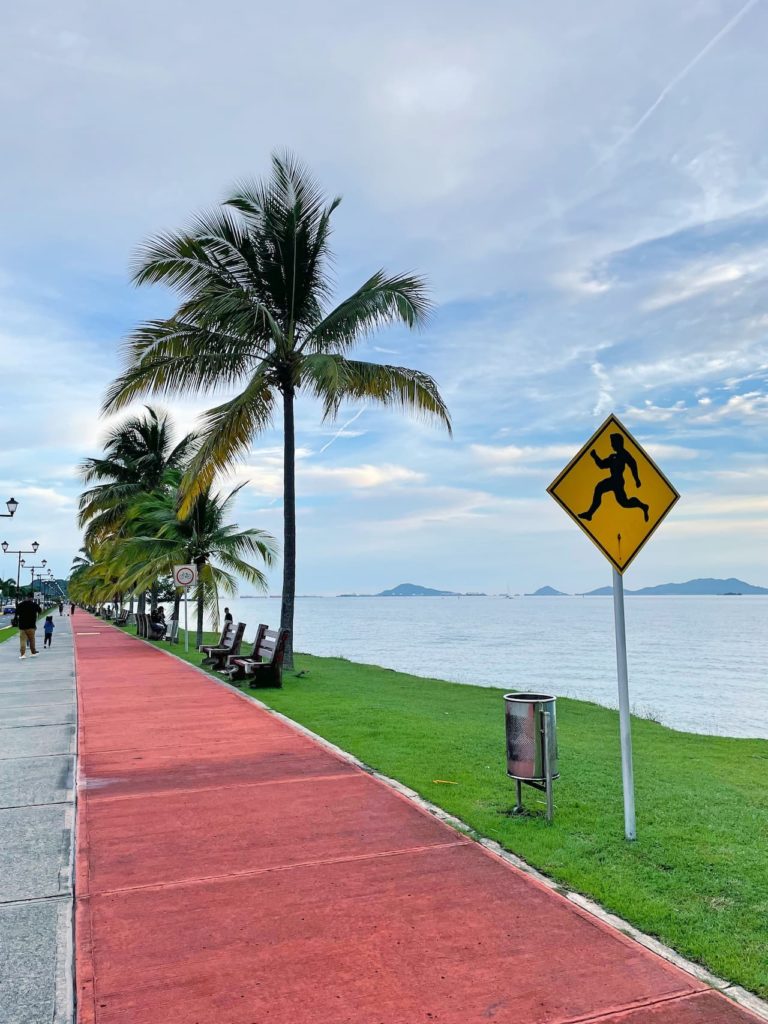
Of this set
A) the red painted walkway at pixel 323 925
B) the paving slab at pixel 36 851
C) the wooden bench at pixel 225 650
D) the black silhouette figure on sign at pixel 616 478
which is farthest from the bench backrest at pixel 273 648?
the black silhouette figure on sign at pixel 616 478

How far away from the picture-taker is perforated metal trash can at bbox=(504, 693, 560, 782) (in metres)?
5.63

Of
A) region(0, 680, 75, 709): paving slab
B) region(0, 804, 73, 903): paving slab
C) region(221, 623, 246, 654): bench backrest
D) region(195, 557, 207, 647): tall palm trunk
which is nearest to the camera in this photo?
region(0, 804, 73, 903): paving slab

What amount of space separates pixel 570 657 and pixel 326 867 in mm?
34459

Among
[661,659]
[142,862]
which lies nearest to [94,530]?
[661,659]

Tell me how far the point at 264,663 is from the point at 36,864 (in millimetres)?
8891

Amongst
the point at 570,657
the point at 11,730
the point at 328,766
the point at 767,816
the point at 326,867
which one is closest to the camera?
the point at 326,867

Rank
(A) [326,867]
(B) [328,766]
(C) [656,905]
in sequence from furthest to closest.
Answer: (B) [328,766]
(A) [326,867]
(C) [656,905]

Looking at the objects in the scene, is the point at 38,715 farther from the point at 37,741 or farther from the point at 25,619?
the point at 25,619

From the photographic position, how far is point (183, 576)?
22328 millimetres

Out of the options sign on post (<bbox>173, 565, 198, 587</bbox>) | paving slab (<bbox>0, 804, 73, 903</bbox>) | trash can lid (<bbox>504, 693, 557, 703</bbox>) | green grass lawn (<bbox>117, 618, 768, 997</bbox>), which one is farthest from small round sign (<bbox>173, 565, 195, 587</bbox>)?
trash can lid (<bbox>504, 693, 557, 703</bbox>)

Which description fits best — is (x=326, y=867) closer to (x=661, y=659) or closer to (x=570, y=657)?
(x=570, y=657)

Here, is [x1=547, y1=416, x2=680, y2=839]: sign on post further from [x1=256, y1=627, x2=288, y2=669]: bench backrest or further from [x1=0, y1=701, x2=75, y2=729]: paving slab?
[x1=256, y1=627, x2=288, y2=669]: bench backrest

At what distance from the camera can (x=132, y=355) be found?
16.1 m

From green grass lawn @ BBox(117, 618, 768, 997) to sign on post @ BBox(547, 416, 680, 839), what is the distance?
1.95ft
